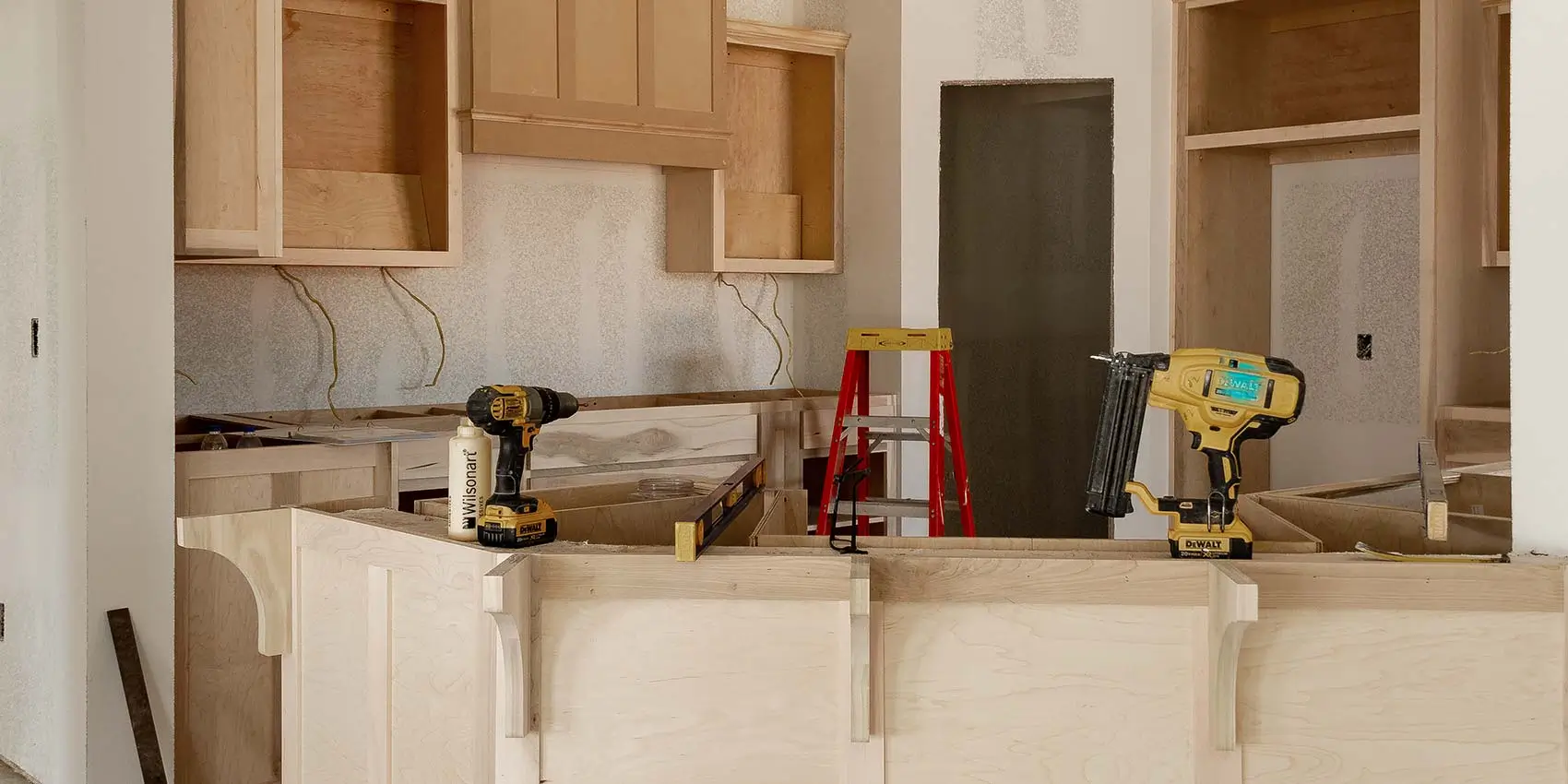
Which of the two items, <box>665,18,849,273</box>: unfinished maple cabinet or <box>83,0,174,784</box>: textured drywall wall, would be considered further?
<box>665,18,849,273</box>: unfinished maple cabinet

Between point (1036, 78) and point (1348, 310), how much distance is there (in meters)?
1.26

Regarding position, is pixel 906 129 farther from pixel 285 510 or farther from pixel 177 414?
pixel 285 510

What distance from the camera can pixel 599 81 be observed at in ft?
13.9

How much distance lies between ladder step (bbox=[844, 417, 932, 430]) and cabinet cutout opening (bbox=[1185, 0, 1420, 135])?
4.32 feet

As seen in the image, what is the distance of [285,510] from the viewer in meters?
2.07

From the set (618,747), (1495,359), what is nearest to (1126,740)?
(618,747)

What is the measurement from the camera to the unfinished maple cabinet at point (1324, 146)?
12.7 ft

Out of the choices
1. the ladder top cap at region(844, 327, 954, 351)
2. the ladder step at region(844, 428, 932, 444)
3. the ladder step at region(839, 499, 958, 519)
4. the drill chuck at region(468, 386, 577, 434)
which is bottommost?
the ladder step at region(839, 499, 958, 519)

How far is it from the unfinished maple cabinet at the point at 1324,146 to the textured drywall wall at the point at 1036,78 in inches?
3.0

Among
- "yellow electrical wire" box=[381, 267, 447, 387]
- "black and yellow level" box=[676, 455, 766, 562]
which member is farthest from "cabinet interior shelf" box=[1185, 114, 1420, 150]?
"black and yellow level" box=[676, 455, 766, 562]

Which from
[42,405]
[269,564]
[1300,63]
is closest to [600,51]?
[42,405]

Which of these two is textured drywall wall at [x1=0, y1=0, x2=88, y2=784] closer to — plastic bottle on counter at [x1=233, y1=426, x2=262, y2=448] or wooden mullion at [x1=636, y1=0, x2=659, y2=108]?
plastic bottle on counter at [x1=233, y1=426, x2=262, y2=448]

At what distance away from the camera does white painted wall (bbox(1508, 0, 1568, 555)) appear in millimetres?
1692

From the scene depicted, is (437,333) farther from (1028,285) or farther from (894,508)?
(1028,285)
